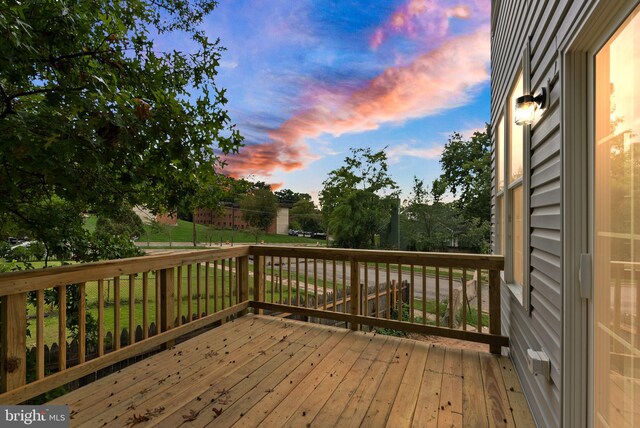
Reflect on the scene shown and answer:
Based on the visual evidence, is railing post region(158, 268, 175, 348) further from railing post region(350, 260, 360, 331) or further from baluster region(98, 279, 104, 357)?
railing post region(350, 260, 360, 331)

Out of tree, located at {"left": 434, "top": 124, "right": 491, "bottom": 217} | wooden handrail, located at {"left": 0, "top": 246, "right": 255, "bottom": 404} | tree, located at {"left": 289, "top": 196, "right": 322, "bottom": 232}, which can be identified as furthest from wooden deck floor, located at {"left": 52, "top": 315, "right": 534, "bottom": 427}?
tree, located at {"left": 434, "top": 124, "right": 491, "bottom": 217}

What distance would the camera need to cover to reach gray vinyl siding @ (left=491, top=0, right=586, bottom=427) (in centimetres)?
149

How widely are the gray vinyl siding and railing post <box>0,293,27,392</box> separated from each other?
3127 mm

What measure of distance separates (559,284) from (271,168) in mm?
13110

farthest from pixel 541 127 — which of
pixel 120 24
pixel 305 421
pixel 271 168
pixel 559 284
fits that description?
pixel 271 168

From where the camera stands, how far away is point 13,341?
1.98 meters

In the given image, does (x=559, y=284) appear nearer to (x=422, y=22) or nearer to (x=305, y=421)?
(x=305, y=421)

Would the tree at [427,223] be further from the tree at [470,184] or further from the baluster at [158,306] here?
the baluster at [158,306]

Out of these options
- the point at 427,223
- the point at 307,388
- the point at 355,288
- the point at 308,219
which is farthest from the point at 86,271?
the point at 308,219

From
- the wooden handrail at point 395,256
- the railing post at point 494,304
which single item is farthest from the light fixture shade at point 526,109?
the railing post at point 494,304

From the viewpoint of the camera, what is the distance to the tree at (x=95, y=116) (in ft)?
4.96

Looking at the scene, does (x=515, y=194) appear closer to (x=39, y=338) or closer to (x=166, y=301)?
(x=166, y=301)

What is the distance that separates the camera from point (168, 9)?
377cm

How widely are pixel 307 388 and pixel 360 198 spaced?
11.4 m
